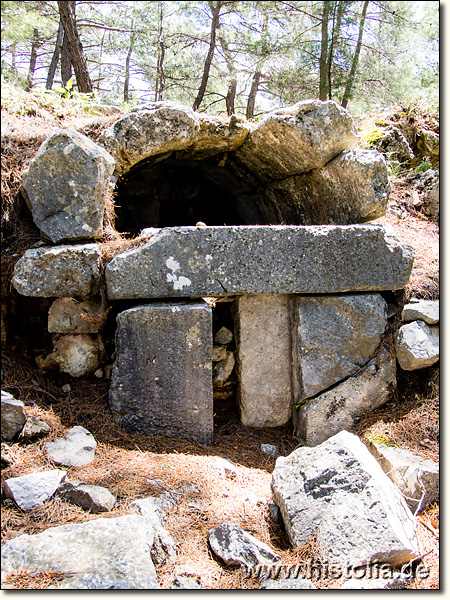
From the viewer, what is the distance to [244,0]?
5.39 meters

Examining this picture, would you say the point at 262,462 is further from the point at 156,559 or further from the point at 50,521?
the point at 50,521

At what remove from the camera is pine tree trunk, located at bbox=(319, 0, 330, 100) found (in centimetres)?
543

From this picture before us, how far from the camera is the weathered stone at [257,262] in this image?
3248 mm

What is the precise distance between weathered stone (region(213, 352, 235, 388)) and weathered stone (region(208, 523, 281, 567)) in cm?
154

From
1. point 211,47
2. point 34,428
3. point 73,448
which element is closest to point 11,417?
point 34,428

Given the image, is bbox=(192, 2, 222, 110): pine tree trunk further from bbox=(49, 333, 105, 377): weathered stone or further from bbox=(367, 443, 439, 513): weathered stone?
bbox=(367, 443, 439, 513): weathered stone

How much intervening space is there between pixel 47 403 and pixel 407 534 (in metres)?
2.46

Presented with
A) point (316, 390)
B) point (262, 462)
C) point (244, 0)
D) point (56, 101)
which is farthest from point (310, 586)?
point (244, 0)

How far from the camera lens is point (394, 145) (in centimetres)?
602

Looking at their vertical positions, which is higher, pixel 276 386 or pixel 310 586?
pixel 276 386

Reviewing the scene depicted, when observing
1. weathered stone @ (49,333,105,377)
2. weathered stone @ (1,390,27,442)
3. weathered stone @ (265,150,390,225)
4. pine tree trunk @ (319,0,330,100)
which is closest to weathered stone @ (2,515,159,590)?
weathered stone @ (1,390,27,442)

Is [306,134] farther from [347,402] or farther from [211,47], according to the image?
[211,47]

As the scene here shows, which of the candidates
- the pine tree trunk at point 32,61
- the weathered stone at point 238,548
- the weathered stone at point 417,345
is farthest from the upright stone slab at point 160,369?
the pine tree trunk at point 32,61

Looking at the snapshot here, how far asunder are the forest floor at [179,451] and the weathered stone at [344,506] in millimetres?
123
